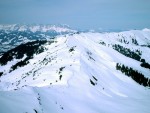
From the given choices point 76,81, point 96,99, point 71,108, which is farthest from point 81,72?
point 71,108

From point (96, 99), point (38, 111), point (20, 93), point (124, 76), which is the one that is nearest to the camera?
point (38, 111)

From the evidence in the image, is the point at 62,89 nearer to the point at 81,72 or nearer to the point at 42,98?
the point at 42,98

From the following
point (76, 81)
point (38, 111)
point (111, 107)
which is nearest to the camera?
point (38, 111)

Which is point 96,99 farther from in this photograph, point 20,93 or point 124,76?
point 124,76

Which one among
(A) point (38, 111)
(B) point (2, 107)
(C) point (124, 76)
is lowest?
→ (C) point (124, 76)

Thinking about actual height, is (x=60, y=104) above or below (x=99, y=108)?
above

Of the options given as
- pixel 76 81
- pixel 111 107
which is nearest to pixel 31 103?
pixel 111 107

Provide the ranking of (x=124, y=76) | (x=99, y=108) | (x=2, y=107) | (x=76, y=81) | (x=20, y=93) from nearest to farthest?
(x=2, y=107) < (x=20, y=93) < (x=99, y=108) < (x=76, y=81) < (x=124, y=76)

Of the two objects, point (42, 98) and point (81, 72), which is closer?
point (42, 98)

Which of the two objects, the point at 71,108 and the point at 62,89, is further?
the point at 62,89
